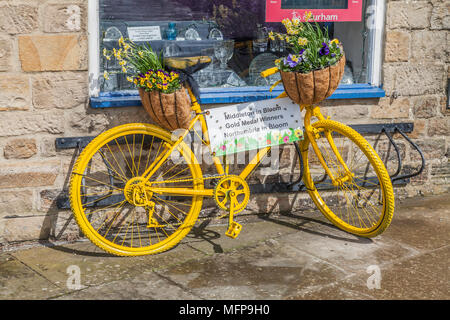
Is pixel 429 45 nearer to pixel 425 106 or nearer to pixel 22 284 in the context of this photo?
pixel 425 106

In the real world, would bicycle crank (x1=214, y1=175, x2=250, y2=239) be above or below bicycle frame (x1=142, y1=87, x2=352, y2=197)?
below

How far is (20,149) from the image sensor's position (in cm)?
438

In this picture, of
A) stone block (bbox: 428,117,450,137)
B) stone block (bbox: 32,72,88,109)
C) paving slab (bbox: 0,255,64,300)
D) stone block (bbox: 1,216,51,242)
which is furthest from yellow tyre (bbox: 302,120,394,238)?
paving slab (bbox: 0,255,64,300)

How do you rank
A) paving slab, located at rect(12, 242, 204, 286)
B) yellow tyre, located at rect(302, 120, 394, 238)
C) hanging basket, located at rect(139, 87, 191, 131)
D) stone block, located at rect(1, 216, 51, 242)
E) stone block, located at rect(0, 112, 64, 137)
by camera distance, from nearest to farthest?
paving slab, located at rect(12, 242, 204, 286) < hanging basket, located at rect(139, 87, 191, 131) < stone block, located at rect(0, 112, 64, 137) < stone block, located at rect(1, 216, 51, 242) < yellow tyre, located at rect(302, 120, 394, 238)

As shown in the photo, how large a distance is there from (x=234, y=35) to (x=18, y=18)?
5.93 feet

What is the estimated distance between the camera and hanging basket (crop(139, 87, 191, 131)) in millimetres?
4082

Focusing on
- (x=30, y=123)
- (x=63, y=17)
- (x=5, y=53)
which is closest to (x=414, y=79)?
(x=63, y=17)

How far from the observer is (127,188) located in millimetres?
4203

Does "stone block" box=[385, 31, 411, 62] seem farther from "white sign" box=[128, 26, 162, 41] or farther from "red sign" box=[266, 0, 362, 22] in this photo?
"white sign" box=[128, 26, 162, 41]

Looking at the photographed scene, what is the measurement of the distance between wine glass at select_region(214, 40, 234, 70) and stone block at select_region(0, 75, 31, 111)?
5.33 ft

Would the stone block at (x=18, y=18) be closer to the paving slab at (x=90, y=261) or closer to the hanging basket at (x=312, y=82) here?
the paving slab at (x=90, y=261)

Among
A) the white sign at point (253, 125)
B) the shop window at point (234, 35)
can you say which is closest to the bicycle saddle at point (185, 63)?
the white sign at point (253, 125)

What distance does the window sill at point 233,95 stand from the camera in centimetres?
455

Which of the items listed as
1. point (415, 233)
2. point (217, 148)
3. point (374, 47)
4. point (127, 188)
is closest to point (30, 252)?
point (127, 188)
